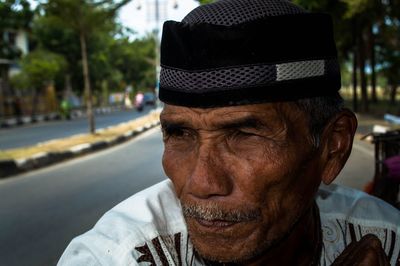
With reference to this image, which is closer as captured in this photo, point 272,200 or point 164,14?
point 272,200

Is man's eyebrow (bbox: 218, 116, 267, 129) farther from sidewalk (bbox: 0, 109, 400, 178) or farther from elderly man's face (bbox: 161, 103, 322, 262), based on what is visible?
sidewalk (bbox: 0, 109, 400, 178)

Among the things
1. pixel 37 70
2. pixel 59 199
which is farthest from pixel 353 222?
pixel 37 70

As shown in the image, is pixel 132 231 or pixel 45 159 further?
pixel 45 159

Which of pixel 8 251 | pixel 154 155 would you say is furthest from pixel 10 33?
pixel 8 251

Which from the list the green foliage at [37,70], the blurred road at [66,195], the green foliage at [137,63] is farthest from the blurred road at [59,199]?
the green foliage at [137,63]

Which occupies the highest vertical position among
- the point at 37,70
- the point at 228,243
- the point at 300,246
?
the point at 37,70

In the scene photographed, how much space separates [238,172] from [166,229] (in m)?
0.30

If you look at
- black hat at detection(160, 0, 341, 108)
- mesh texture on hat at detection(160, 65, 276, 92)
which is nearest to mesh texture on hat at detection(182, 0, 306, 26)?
black hat at detection(160, 0, 341, 108)

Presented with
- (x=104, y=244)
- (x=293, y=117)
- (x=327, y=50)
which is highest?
(x=327, y=50)

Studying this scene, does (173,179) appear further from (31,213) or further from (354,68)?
(354,68)

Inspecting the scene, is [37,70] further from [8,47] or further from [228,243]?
[228,243]

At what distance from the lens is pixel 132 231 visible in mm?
1292

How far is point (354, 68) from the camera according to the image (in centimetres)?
2464

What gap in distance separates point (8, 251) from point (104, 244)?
156 inches
